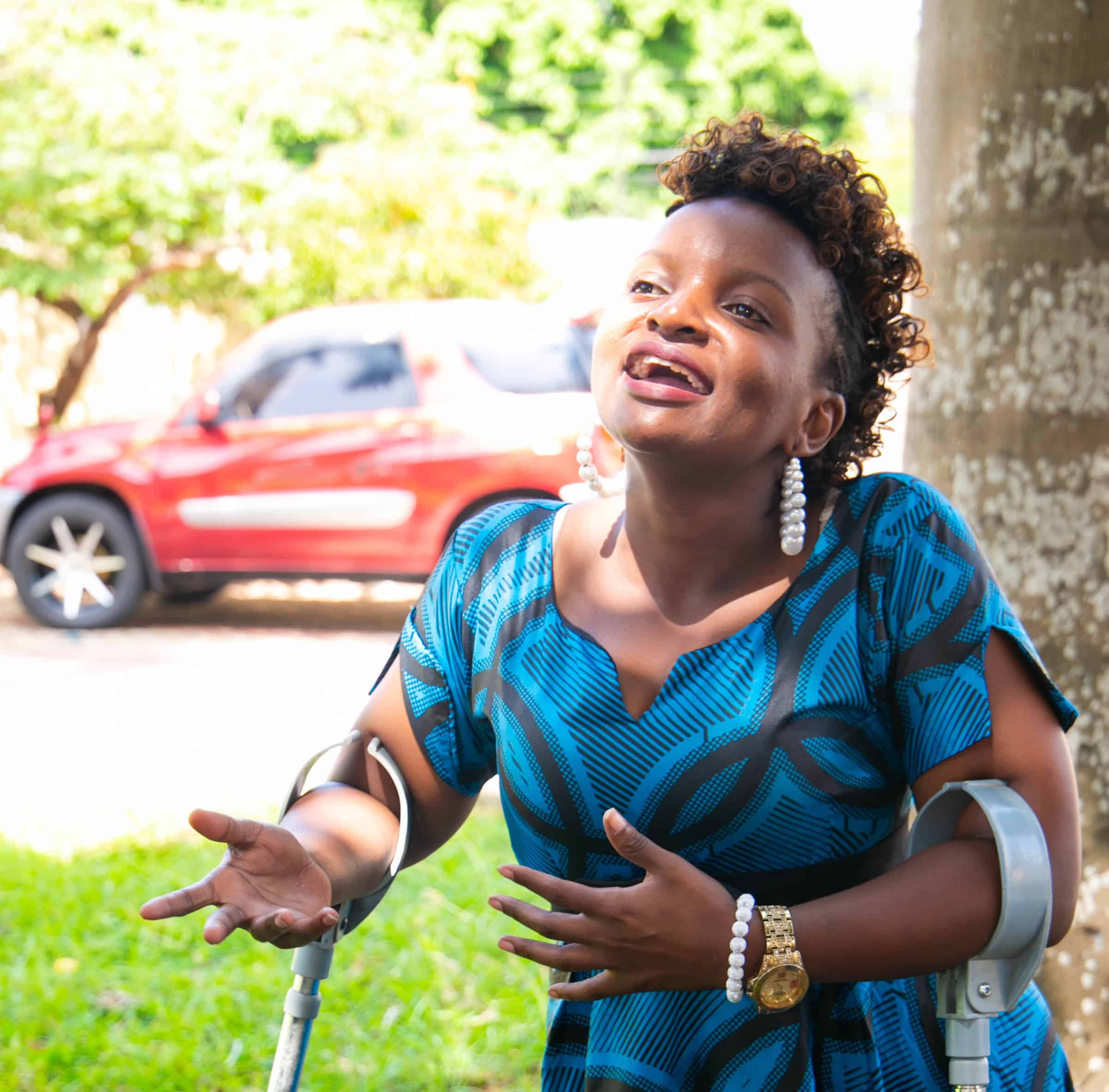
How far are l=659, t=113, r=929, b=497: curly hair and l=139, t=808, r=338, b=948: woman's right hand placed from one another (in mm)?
852

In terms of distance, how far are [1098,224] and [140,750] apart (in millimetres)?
4949

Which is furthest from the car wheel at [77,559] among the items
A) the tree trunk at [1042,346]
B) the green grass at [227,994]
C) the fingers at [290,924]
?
the fingers at [290,924]

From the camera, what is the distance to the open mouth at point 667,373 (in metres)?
1.77

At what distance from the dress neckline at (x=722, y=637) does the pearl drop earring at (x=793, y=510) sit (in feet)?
0.09

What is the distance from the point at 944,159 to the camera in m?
2.85

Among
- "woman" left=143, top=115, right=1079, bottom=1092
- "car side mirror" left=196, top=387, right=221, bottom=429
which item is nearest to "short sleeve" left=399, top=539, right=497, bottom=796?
"woman" left=143, top=115, right=1079, bottom=1092

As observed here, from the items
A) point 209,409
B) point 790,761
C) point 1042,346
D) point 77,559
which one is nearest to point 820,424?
point 790,761

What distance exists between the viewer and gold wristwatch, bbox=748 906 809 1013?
5.22ft

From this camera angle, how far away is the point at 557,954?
155 centimetres

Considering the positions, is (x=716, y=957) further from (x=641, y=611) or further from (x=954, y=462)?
(x=954, y=462)

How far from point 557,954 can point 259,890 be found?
41 cm

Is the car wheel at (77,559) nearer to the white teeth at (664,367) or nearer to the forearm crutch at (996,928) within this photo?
the white teeth at (664,367)

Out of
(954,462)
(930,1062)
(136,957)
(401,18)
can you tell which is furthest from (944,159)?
(401,18)

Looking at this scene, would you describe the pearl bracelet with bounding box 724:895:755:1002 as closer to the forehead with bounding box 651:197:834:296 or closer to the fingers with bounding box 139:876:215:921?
the fingers with bounding box 139:876:215:921
